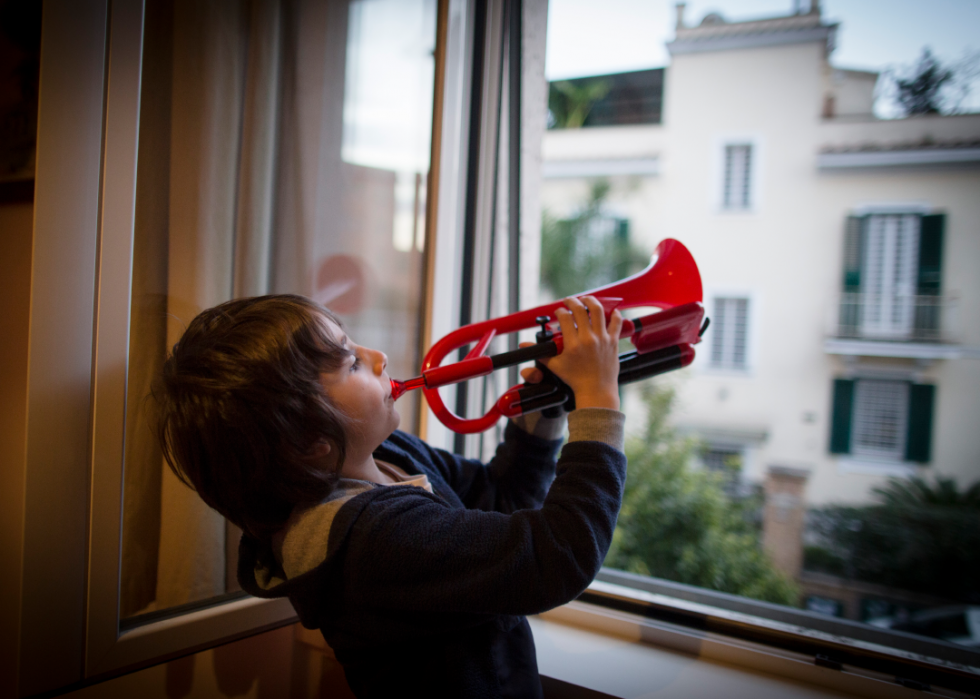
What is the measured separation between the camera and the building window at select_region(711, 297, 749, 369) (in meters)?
2.87

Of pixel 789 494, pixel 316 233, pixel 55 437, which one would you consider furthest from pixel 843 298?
pixel 55 437

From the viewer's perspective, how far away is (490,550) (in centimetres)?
53

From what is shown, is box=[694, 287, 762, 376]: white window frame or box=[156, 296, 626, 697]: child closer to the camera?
box=[156, 296, 626, 697]: child

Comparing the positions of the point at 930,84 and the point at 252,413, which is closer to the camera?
the point at 252,413

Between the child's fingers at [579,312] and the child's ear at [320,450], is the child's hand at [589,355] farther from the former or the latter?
the child's ear at [320,450]

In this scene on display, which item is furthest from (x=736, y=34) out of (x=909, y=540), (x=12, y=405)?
(x=12, y=405)

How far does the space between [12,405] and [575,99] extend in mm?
3601

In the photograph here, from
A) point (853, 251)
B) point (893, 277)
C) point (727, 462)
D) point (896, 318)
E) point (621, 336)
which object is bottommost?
point (727, 462)

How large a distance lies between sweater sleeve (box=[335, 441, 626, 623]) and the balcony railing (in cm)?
211

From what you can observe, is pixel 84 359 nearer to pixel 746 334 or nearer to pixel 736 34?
pixel 746 334

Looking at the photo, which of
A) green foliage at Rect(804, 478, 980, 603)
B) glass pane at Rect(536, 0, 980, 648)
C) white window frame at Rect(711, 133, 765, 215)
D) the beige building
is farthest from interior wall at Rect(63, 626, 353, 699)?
white window frame at Rect(711, 133, 765, 215)

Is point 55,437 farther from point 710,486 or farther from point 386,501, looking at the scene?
point 710,486

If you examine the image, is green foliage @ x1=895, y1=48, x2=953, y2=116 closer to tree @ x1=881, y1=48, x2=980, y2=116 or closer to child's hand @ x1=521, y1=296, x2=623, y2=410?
tree @ x1=881, y1=48, x2=980, y2=116

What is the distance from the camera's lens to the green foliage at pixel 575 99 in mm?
3453
